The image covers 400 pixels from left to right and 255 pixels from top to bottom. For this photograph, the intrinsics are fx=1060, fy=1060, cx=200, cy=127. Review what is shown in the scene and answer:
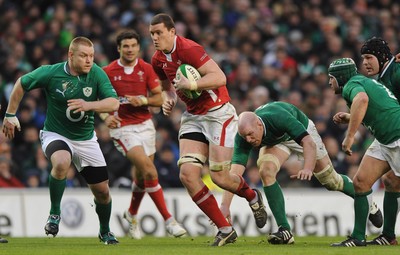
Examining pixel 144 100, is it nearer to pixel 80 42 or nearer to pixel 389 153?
pixel 80 42

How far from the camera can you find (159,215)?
1834cm

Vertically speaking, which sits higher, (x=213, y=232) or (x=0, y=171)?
(x=0, y=171)

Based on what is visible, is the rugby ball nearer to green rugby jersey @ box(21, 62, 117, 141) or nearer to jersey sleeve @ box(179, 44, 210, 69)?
jersey sleeve @ box(179, 44, 210, 69)

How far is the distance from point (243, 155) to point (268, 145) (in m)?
0.34

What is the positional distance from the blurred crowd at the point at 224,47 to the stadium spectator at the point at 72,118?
15.6 feet

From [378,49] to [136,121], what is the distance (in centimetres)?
451

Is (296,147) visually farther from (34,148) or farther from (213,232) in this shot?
(34,148)

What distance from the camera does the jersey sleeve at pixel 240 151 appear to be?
13406mm

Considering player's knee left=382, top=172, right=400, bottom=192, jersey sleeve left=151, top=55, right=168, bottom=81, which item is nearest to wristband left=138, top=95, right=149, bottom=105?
jersey sleeve left=151, top=55, right=168, bottom=81

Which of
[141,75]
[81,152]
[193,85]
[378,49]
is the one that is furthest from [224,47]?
[193,85]

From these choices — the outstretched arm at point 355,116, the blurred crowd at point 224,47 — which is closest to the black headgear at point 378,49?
the outstretched arm at point 355,116

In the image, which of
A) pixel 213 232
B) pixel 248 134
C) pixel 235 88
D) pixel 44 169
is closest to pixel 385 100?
pixel 248 134

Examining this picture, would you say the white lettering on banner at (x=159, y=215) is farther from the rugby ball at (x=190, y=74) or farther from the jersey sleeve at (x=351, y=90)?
the jersey sleeve at (x=351, y=90)

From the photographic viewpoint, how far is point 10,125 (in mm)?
13117
